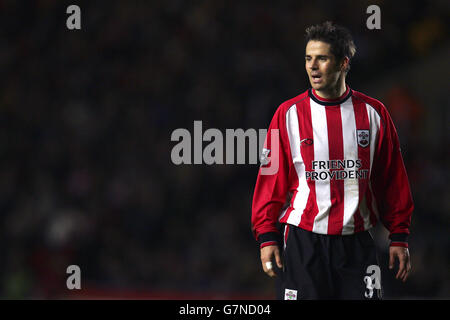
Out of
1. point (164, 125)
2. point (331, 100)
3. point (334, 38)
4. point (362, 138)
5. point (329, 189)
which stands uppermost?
point (164, 125)

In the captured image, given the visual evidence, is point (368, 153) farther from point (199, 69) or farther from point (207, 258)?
point (199, 69)

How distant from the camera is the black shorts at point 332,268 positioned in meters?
3.11

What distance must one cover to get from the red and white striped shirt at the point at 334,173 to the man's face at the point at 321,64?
5.1 inches

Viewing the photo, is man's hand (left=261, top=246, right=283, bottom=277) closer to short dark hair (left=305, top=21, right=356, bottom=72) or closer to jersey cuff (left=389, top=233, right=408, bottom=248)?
jersey cuff (left=389, top=233, right=408, bottom=248)

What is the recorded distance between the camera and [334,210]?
10.3 ft

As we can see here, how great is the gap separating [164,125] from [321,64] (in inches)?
199

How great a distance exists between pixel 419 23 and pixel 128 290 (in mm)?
4361

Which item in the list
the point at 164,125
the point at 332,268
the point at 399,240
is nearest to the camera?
the point at 332,268

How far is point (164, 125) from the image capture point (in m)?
8.08

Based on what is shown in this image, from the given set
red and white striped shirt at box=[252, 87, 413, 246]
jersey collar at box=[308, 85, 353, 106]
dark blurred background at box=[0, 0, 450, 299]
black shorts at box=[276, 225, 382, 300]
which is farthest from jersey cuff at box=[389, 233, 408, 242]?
dark blurred background at box=[0, 0, 450, 299]

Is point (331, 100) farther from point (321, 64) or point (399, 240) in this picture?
point (399, 240)

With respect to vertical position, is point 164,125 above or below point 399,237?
above

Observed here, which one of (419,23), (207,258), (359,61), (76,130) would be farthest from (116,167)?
(419,23)

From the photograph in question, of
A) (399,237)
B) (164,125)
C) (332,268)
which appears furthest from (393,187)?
(164,125)
